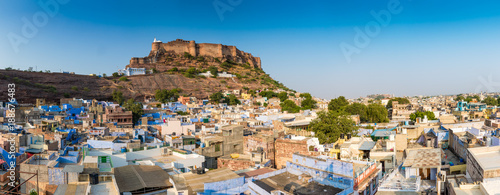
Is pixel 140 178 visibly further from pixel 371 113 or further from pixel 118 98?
pixel 118 98

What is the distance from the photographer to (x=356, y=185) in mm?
7922

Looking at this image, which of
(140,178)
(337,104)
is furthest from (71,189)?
(337,104)

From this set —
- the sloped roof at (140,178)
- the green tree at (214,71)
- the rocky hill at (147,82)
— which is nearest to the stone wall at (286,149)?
the sloped roof at (140,178)

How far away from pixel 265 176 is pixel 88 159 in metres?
4.60

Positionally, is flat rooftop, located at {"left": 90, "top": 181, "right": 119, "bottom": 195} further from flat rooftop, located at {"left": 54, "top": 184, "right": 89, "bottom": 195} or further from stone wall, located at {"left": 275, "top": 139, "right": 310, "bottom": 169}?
stone wall, located at {"left": 275, "top": 139, "right": 310, "bottom": 169}

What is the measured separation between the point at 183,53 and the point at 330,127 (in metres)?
57.5

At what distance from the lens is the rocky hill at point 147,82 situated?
43594 millimetres

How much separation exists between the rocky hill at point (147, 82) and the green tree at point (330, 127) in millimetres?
31774

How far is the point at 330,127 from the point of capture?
20.0 m

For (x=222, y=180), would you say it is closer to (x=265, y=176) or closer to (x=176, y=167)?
(x=265, y=176)

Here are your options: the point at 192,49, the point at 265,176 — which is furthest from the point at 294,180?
the point at 192,49

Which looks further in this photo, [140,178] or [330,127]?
[330,127]

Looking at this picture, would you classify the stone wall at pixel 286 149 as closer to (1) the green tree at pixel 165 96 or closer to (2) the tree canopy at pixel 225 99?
(2) the tree canopy at pixel 225 99

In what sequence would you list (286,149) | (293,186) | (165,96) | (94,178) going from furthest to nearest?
(165,96), (286,149), (94,178), (293,186)
